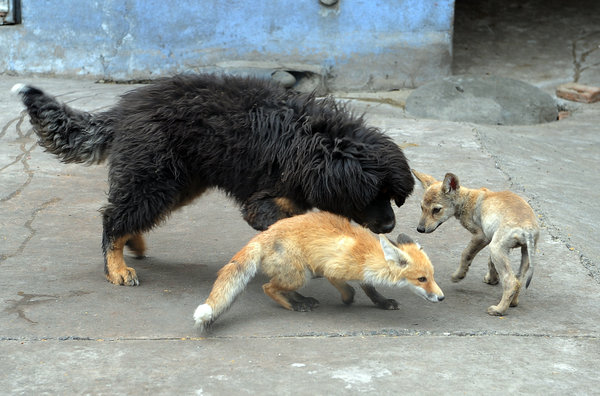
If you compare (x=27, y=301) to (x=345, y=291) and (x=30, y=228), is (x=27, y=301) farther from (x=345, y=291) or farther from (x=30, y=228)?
(x=345, y=291)

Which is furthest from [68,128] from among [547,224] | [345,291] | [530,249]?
[547,224]

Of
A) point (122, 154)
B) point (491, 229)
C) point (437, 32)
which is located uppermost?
point (437, 32)

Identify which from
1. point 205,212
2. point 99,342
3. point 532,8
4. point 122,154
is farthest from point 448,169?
point 532,8

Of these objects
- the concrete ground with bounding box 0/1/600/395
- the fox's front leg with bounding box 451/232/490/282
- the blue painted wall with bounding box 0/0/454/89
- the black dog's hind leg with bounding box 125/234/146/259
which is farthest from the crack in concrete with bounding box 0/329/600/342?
the blue painted wall with bounding box 0/0/454/89

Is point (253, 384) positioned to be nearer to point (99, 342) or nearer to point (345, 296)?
point (99, 342)

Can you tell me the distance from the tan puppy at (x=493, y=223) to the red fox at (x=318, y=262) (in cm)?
51

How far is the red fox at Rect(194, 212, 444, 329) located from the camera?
168 inches

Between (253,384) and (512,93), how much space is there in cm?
833

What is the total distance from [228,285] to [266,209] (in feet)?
2.63

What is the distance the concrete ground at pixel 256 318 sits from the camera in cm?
360

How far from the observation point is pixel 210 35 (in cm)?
1116

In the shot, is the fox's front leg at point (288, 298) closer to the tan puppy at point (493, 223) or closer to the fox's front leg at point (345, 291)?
the fox's front leg at point (345, 291)

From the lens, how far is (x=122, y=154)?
507 centimetres

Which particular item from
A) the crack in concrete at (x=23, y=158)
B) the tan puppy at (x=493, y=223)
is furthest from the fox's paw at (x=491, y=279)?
the crack in concrete at (x=23, y=158)
